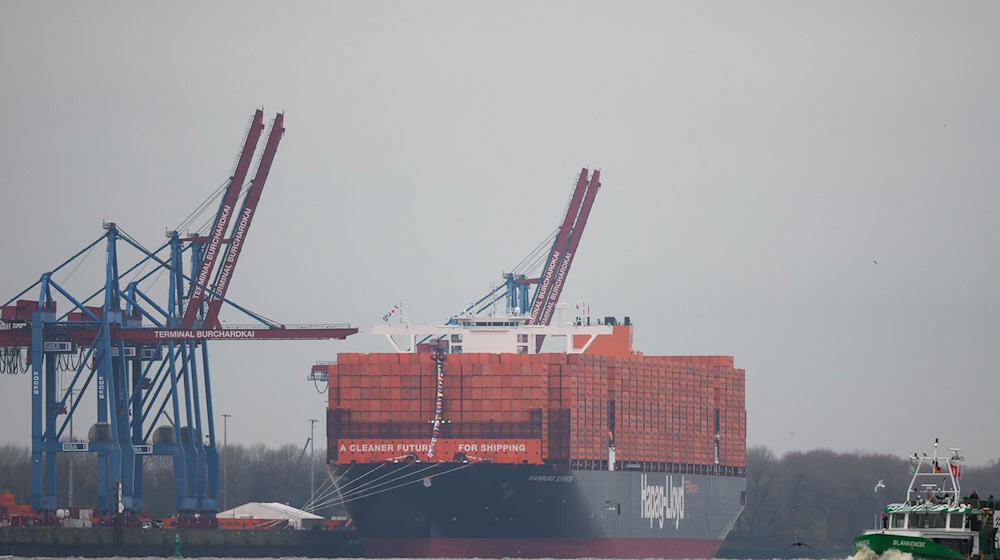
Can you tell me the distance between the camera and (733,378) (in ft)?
443

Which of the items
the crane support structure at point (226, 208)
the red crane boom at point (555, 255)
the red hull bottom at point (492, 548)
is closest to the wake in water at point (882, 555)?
the red hull bottom at point (492, 548)

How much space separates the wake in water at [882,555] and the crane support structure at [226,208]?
73.5 meters

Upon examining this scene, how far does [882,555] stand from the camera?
1902 inches

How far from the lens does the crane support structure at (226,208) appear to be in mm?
117500

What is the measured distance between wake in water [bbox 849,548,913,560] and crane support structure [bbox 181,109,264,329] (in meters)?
73.5

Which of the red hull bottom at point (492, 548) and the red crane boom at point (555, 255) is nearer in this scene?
the red hull bottom at point (492, 548)

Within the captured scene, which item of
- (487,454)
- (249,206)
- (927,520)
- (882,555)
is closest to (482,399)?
(487,454)

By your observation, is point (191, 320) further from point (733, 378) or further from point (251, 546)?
point (733, 378)

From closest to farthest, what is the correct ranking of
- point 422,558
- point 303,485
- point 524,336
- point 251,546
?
point 422,558 < point 251,546 < point 524,336 < point 303,485

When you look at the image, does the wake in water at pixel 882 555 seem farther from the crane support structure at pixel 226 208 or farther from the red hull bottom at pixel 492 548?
the crane support structure at pixel 226 208

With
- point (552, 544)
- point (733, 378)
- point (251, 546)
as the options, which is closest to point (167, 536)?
point (251, 546)

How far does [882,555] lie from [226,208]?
245 feet

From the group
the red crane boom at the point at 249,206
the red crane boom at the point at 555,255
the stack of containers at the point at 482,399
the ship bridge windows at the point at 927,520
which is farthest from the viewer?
the red crane boom at the point at 555,255

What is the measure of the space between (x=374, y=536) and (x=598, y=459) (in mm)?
14189
